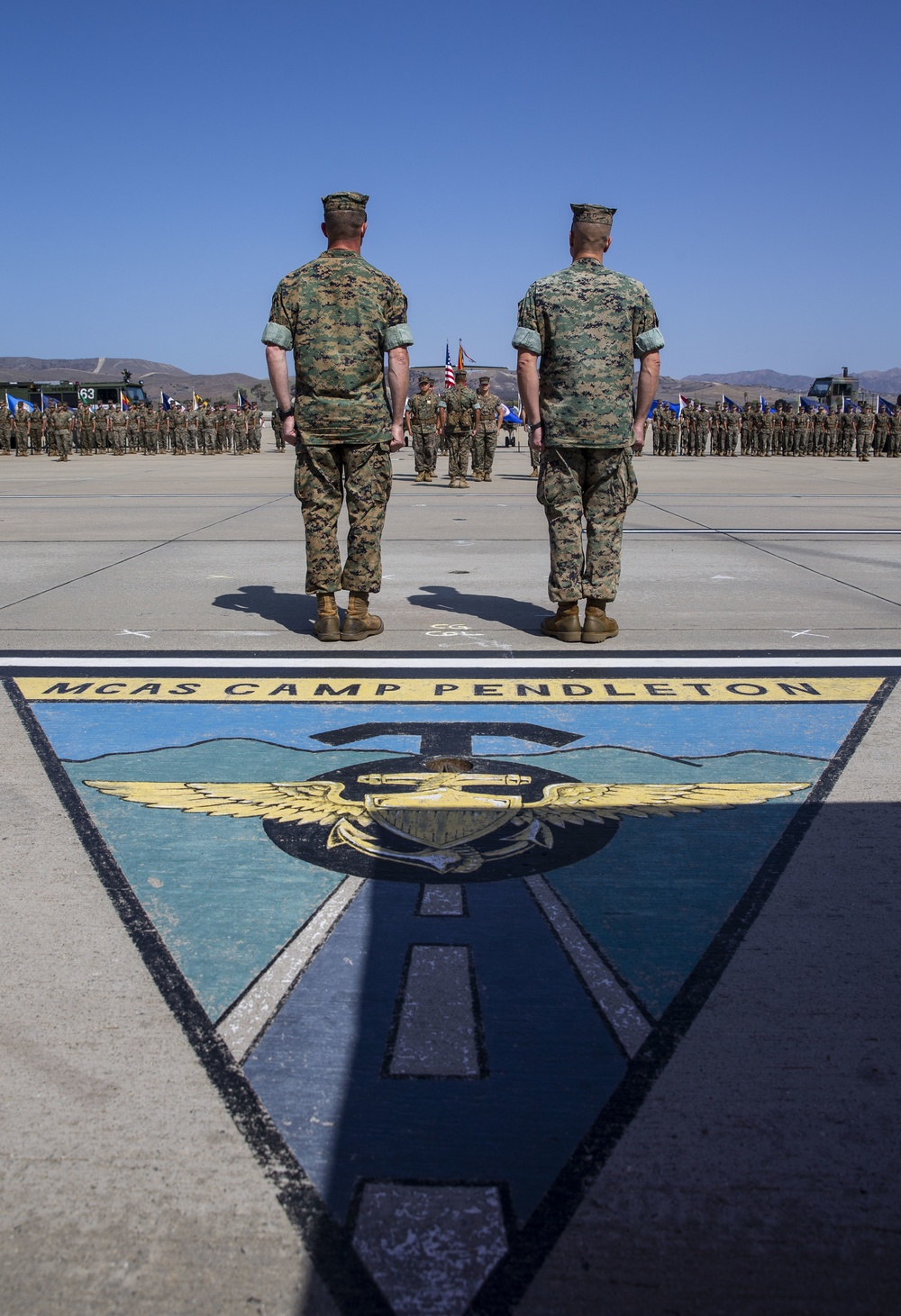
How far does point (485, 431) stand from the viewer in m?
18.9

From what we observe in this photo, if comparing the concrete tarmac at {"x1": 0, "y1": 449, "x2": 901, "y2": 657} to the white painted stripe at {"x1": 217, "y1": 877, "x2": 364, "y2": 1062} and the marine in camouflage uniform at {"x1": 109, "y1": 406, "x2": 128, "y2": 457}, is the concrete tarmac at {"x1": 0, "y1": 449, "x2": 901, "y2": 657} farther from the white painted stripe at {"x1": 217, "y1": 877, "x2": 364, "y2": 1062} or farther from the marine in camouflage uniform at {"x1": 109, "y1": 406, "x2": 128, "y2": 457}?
the marine in camouflage uniform at {"x1": 109, "y1": 406, "x2": 128, "y2": 457}

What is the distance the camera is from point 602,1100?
1828mm

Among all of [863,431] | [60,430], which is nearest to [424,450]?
[60,430]

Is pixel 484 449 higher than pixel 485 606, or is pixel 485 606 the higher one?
pixel 484 449

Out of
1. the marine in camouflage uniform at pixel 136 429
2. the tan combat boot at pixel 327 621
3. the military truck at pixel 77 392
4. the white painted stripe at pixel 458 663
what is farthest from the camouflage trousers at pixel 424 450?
the military truck at pixel 77 392

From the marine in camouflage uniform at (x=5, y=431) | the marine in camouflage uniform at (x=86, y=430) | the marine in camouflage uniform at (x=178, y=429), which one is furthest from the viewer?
the marine in camouflage uniform at (x=86, y=430)

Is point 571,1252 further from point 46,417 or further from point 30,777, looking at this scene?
point 46,417

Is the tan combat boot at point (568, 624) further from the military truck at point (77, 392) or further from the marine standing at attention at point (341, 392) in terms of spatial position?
the military truck at point (77, 392)

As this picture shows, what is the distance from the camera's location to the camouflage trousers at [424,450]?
60.3 feet

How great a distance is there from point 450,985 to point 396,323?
3.88 m

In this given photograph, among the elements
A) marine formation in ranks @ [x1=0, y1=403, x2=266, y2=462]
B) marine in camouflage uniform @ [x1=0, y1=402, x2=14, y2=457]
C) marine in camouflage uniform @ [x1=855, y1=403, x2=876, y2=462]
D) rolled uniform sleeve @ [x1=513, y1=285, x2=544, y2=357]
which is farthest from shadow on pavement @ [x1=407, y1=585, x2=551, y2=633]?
marine in camouflage uniform @ [x1=0, y1=402, x2=14, y2=457]

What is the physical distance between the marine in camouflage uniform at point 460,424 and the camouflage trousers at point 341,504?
11.5 m

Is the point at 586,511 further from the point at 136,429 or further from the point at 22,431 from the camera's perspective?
the point at 136,429

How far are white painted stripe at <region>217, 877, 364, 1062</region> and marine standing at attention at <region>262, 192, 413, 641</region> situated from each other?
3.04m
